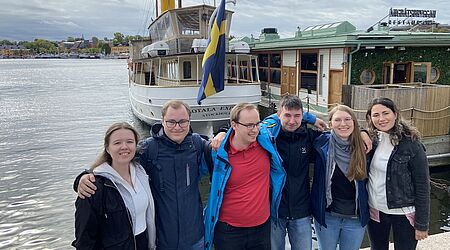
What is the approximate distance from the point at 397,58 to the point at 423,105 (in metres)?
3.82

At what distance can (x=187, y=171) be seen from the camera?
2848mm

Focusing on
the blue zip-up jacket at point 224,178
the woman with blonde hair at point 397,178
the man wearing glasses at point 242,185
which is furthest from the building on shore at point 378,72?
the man wearing glasses at point 242,185

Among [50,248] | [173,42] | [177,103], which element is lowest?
[50,248]

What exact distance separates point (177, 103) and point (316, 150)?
127cm

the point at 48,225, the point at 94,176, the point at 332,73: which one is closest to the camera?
the point at 94,176

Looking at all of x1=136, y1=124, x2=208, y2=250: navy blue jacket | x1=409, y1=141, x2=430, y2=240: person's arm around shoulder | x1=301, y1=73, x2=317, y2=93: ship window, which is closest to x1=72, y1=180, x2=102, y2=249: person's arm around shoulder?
x1=136, y1=124, x2=208, y2=250: navy blue jacket

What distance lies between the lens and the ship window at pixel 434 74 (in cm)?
1433

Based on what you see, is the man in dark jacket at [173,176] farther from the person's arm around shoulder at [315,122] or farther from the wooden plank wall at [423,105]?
the wooden plank wall at [423,105]

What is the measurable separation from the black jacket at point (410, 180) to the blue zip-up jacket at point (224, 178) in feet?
2.91

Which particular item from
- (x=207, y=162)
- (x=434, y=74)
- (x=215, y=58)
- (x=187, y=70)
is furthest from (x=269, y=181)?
(x=434, y=74)

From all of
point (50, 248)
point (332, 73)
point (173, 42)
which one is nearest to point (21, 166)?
point (50, 248)

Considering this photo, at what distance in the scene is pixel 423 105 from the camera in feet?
34.4

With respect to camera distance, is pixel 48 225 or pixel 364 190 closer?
pixel 364 190

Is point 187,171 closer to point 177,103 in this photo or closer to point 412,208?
point 177,103
